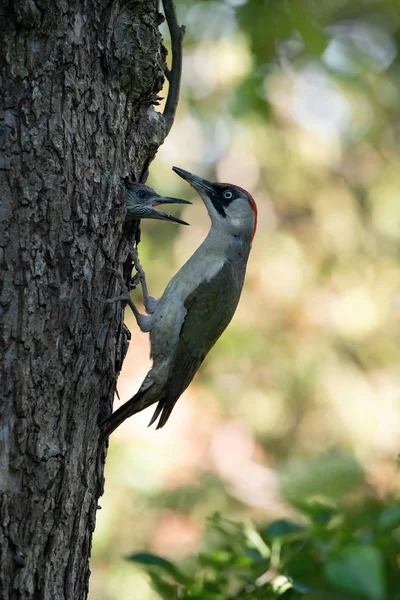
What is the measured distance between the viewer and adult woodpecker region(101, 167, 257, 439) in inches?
165

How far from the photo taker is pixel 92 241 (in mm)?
3184

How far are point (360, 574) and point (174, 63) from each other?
2850 millimetres

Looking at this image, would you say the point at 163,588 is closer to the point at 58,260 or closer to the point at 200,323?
the point at 58,260

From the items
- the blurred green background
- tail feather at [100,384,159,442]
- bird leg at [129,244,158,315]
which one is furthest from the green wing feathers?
the blurred green background

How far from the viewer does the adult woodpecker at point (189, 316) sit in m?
4.20

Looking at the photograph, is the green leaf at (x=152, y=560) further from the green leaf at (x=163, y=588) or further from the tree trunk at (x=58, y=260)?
the tree trunk at (x=58, y=260)

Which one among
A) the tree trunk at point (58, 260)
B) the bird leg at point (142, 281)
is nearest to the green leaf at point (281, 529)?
the tree trunk at point (58, 260)

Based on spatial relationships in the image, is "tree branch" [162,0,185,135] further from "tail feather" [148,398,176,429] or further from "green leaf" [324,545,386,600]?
"green leaf" [324,545,386,600]

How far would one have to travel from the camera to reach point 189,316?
4371 mm

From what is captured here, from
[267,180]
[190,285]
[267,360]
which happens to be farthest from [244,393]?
[190,285]

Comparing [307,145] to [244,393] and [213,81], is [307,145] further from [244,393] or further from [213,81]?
[244,393]

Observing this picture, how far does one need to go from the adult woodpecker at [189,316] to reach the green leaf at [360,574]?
2.05 meters

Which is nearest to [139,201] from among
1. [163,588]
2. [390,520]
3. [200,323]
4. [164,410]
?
[200,323]

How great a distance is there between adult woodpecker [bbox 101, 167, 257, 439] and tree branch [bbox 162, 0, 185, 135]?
49cm
